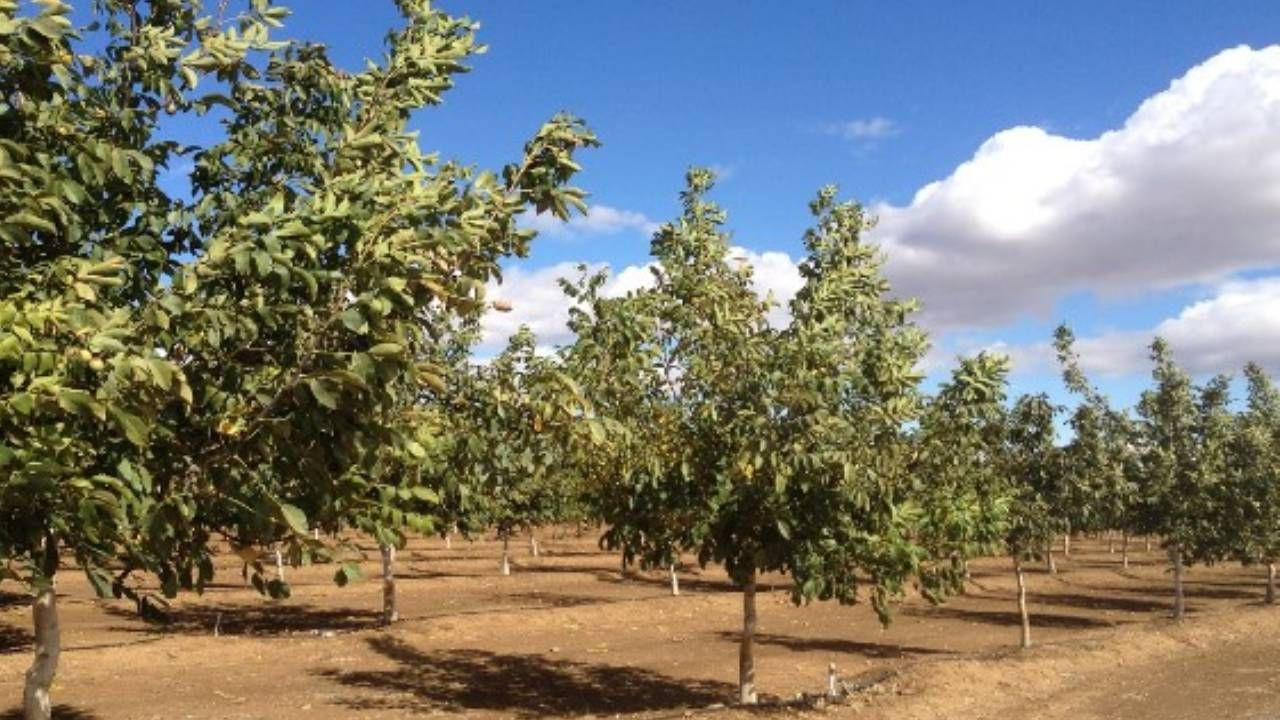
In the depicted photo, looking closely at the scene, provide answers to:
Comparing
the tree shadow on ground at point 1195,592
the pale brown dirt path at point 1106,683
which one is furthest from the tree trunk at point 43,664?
the tree shadow on ground at point 1195,592

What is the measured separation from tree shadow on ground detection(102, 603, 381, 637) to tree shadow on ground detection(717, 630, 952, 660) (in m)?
13.1

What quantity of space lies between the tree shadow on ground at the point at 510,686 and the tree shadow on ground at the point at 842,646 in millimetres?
7497

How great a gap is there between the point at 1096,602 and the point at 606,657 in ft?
96.9

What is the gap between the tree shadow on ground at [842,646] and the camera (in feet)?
101

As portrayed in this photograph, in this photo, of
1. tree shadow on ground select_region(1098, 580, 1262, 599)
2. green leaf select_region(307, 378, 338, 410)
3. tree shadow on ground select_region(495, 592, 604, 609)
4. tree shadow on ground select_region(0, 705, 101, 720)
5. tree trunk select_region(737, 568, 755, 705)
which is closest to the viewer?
green leaf select_region(307, 378, 338, 410)

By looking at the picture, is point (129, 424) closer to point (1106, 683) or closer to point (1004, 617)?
point (1106, 683)

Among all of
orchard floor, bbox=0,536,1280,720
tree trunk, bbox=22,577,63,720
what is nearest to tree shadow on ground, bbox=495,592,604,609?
orchard floor, bbox=0,536,1280,720

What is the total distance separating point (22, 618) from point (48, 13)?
3271cm

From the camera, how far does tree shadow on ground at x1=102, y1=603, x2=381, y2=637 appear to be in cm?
3064

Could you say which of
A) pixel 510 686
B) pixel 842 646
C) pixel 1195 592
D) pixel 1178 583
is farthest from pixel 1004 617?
pixel 510 686

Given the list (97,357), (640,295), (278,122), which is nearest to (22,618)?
(640,295)

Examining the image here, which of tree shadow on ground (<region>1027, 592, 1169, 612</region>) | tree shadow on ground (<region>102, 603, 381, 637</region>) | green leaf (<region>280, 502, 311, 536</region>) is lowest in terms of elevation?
tree shadow on ground (<region>1027, 592, 1169, 612</region>)

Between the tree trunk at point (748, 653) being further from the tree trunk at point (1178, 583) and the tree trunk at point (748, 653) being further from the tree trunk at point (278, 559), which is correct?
the tree trunk at point (1178, 583)

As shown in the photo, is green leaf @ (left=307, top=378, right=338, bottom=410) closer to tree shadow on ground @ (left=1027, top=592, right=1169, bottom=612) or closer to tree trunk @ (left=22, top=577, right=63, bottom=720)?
tree trunk @ (left=22, top=577, right=63, bottom=720)
